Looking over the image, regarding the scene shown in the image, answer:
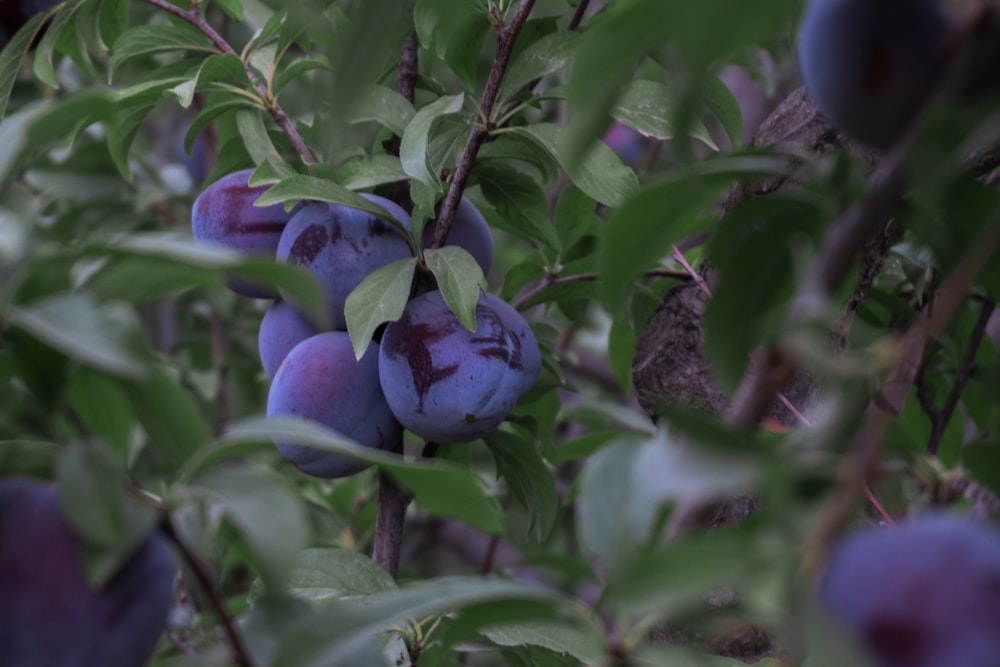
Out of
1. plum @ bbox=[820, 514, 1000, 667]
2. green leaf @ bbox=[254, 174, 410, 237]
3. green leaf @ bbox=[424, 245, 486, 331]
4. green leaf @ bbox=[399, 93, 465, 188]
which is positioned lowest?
green leaf @ bbox=[424, 245, 486, 331]

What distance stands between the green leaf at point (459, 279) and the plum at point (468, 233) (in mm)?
84

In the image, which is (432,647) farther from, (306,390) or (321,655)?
(321,655)

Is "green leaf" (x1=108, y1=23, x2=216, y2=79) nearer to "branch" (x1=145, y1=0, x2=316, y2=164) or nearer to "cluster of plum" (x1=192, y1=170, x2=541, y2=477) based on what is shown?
"branch" (x1=145, y1=0, x2=316, y2=164)

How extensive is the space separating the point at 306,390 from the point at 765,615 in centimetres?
51

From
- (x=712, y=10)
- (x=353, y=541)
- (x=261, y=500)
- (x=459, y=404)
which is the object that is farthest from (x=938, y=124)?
(x=353, y=541)

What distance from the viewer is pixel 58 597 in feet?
1.26

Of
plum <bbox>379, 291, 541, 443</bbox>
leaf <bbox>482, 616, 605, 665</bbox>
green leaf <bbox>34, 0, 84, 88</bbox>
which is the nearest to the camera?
leaf <bbox>482, 616, 605, 665</bbox>

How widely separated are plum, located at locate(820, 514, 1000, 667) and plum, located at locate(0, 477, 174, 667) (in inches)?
9.3

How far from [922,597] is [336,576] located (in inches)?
18.8

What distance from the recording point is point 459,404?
2.57ft

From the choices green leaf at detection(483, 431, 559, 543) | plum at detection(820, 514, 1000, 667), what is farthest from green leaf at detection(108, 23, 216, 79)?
plum at detection(820, 514, 1000, 667)

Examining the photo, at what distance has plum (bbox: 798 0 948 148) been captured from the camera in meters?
0.38

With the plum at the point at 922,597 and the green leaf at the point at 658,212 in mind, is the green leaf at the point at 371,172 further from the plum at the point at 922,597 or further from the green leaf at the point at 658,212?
the plum at the point at 922,597

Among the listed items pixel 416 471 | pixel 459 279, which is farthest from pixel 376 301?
pixel 416 471
